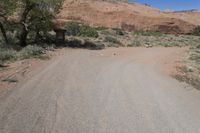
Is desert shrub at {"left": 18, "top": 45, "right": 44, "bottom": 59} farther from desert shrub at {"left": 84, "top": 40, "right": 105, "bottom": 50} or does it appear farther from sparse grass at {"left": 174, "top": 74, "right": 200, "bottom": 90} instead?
desert shrub at {"left": 84, "top": 40, "right": 105, "bottom": 50}

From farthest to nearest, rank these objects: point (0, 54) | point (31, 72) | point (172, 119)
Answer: point (0, 54), point (31, 72), point (172, 119)

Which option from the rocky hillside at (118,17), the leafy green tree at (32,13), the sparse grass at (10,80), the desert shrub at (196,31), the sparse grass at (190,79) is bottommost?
the desert shrub at (196,31)

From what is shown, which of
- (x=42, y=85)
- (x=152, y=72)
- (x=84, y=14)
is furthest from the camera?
(x=84, y=14)

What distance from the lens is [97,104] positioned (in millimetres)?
9461

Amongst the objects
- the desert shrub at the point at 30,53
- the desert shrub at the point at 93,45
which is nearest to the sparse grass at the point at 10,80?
the desert shrub at the point at 30,53

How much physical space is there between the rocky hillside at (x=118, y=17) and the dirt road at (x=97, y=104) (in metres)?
36.0

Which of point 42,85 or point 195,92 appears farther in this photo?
point 195,92

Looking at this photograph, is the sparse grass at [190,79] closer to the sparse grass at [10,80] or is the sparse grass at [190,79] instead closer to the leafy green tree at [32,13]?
the sparse grass at [10,80]

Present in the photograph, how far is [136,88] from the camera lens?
38.8ft

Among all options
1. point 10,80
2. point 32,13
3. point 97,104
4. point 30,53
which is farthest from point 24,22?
point 97,104

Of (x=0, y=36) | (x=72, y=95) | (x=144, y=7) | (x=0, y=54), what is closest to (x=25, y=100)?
(x=72, y=95)

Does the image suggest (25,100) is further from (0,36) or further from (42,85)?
(0,36)

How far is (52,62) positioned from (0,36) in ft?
30.9

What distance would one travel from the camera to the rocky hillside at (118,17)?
5094cm
